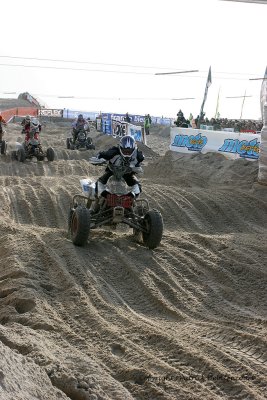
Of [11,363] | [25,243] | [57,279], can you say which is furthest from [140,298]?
[11,363]

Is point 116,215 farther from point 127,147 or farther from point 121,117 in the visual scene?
point 121,117

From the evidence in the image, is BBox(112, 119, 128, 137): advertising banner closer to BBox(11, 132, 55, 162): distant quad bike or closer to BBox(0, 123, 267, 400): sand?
BBox(11, 132, 55, 162): distant quad bike

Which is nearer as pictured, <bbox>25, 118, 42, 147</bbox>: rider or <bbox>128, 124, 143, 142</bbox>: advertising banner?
<bbox>25, 118, 42, 147</bbox>: rider

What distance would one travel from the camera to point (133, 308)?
5008mm

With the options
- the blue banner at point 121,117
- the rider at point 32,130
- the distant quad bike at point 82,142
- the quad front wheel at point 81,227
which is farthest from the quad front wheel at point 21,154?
the blue banner at point 121,117

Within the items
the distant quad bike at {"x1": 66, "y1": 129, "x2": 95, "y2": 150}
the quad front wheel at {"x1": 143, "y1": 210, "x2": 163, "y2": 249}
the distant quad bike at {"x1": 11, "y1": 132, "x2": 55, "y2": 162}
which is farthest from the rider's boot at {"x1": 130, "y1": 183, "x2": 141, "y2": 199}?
the distant quad bike at {"x1": 66, "y1": 129, "x2": 95, "y2": 150}

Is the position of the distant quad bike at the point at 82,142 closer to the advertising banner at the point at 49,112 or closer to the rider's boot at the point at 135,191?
the rider's boot at the point at 135,191

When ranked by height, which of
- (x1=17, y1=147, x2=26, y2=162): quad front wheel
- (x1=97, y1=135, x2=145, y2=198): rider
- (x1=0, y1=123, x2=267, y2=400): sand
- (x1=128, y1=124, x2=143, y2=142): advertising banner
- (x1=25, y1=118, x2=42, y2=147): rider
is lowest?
(x1=17, y1=147, x2=26, y2=162): quad front wheel

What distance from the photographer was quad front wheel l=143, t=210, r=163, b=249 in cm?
673

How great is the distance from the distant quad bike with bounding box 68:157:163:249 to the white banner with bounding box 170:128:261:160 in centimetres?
716

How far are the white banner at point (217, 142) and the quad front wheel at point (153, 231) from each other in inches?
292

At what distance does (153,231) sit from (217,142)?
9.30 meters

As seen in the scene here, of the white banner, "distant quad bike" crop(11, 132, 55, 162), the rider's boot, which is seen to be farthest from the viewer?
"distant quad bike" crop(11, 132, 55, 162)

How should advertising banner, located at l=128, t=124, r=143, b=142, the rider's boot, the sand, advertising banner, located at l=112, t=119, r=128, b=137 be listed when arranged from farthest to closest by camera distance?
advertising banner, located at l=112, t=119, r=128, b=137 < advertising banner, located at l=128, t=124, r=143, b=142 < the rider's boot < the sand
